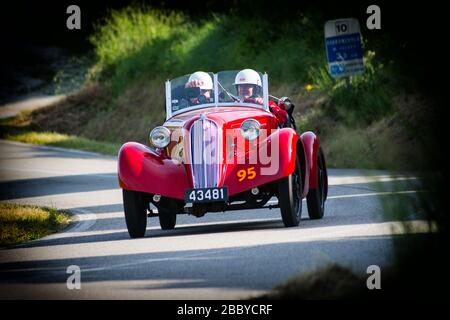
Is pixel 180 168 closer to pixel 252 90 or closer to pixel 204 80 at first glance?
pixel 204 80

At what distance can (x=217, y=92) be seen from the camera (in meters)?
17.4

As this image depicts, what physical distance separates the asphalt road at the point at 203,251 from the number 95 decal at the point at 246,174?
68 centimetres

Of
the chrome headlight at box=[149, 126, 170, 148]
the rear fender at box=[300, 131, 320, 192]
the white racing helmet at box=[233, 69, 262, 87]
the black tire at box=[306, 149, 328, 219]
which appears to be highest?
the white racing helmet at box=[233, 69, 262, 87]

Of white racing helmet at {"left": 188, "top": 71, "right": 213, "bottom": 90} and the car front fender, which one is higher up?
white racing helmet at {"left": 188, "top": 71, "right": 213, "bottom": 90}

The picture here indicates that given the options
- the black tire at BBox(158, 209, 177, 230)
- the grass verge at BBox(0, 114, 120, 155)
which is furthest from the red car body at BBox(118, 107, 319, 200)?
the grass verge at BBox(0, 114, 120, 155)

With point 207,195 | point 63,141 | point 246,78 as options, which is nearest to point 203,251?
point 207,195

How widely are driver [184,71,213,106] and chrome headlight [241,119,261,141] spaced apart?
156 centimetres

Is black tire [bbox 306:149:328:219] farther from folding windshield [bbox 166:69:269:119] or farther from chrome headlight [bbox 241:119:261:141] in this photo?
chrome headlight [bbox 241:119:261:141]

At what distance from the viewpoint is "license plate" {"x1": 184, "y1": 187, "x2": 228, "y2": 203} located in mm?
15000

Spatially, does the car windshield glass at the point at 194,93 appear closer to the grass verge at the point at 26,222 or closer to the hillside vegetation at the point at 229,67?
the grass verge at the point at 26,222

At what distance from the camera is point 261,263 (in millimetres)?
12352

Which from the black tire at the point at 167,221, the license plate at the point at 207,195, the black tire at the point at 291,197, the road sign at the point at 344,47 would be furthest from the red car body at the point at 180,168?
the road sign at the point at 344,47

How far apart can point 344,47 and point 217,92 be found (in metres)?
14.5
